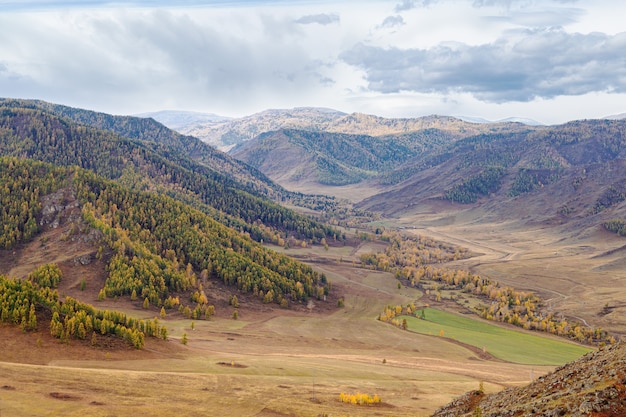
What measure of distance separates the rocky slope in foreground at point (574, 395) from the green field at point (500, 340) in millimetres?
90019

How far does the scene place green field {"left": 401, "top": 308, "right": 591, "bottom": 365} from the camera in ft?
443

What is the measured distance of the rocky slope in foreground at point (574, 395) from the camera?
104 feet

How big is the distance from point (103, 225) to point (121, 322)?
103 meters

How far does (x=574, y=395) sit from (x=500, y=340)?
130388 millimetres

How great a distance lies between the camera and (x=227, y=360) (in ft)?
293

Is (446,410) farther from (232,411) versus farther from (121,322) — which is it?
(121,322)

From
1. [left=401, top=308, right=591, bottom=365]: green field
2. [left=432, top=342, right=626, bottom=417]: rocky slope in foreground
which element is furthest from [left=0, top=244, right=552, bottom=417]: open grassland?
[left=432, top=342, right=626, bottom=417]: rocky slope in foreground

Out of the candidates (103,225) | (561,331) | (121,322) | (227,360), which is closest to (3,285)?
(121,322)

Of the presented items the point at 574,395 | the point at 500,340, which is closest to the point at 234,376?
the point at 574,395

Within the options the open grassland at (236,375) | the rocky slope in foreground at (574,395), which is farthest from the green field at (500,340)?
the rocky slope in foreground at (574,395)

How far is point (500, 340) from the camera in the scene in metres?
155

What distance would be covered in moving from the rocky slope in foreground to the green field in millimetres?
90019

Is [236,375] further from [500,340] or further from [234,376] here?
[500,340]

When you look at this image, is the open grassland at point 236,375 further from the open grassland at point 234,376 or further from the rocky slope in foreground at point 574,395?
the rocky slope in foreground at point 574,395
